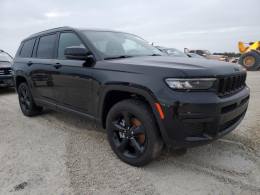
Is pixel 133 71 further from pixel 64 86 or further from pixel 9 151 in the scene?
pixel 9 151

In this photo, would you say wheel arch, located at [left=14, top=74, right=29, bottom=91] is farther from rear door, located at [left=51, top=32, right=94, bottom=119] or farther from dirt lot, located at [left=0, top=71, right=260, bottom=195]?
rear door, located at [left=51, top=32, right=94, bottom=119]

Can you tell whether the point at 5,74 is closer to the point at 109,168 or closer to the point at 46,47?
the point at 46,47

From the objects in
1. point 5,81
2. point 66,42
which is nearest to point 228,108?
point 66,42

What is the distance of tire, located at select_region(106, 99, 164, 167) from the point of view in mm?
2209

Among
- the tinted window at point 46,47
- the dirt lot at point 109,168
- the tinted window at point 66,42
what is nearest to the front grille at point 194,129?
the dirt lot at point 109,168

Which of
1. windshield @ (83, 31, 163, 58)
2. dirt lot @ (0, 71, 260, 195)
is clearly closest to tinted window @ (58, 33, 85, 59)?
windshield @ (83, 31, 163, 58)

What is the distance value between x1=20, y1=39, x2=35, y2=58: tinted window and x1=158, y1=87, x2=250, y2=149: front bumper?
136 inches

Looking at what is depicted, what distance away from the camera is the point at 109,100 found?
267 cm

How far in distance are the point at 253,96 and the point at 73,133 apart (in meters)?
5.11

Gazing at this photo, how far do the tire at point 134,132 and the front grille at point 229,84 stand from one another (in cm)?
75

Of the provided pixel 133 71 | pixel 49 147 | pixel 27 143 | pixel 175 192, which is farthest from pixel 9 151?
pixel 175 192

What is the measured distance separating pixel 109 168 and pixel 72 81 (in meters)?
1.32

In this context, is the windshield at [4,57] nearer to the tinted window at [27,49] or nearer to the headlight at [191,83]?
the tinted window at [27,49]

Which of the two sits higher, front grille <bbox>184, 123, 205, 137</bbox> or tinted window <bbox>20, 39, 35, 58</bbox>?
tinted window <bbox>20, 39, 35, 58</bbox>
